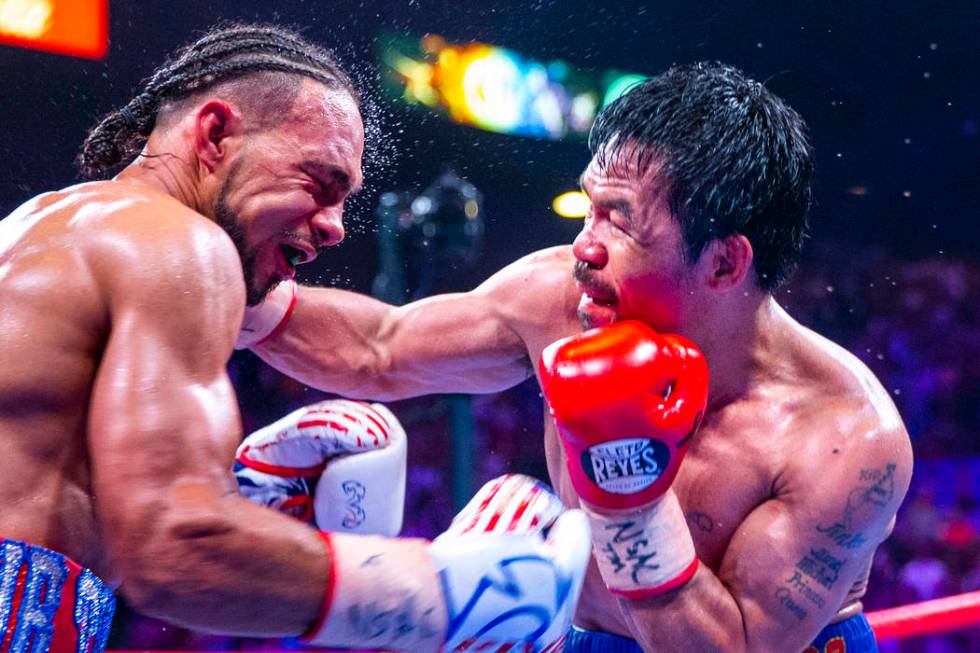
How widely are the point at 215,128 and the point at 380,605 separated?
2.75 feet

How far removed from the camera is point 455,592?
104cm

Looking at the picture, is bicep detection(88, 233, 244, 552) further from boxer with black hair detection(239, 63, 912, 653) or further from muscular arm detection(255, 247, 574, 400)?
muscular arm detection(255, 247, 574, 400)

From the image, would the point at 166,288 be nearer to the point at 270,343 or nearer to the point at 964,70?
the point at 270,343

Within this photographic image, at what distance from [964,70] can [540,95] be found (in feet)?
9.02

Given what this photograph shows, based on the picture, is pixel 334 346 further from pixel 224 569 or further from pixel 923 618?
pixel 923 618

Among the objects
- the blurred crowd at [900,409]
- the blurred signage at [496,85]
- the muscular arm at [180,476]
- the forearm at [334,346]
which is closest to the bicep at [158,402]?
the muscular arm at [180,476]

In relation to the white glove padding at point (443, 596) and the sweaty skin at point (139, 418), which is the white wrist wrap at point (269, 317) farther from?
the white glove padding at point (443, 596)

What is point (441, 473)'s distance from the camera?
524cm

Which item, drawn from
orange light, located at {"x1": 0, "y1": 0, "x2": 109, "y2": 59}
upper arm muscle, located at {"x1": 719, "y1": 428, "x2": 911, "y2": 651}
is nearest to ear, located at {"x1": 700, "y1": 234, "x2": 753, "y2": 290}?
upper arm muscle, located at {"x1": 719, "y1": 428, "x2": 911, "y2": 651}

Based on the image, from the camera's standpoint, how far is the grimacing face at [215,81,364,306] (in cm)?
147

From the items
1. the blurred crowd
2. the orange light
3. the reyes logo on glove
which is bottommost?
the blurred crowd

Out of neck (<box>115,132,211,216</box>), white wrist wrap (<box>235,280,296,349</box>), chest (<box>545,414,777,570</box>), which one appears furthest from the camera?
white wrist wrap (<box>235,280,296,349</box>)

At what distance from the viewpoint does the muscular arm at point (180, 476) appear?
3.17ft

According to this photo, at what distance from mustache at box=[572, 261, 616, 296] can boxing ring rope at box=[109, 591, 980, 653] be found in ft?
3.63
